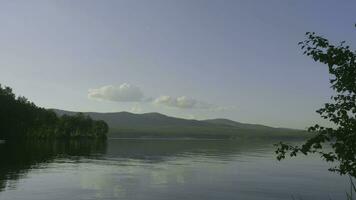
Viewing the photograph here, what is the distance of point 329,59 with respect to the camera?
15281mm

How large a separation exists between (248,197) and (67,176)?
104 ft

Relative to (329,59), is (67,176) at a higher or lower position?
lower

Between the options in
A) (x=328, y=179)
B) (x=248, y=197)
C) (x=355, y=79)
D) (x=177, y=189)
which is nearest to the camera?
(x=355, y=79)

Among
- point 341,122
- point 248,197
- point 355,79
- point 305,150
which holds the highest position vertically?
point 355,79

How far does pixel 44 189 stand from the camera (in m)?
56.7

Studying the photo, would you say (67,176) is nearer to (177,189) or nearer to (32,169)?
(32,169)

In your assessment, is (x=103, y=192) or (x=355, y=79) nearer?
(x=355, y=79)

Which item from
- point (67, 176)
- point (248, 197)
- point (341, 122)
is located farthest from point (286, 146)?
point (67, 176)

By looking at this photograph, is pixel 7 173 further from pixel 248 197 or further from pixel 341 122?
pixel 341 122

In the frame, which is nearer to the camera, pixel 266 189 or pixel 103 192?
pixel 103 192

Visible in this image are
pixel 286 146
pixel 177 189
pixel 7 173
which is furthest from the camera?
pixel 7 173

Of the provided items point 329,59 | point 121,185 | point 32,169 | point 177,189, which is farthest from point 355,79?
point 32,169

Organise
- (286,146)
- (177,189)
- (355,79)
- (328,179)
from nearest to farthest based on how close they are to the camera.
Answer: (355,79) < (286,146) < (177,189) < (328,179)

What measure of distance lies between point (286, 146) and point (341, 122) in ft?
6.52
